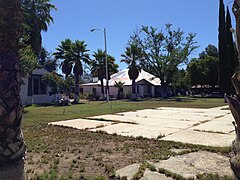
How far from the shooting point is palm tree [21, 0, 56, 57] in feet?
64.6

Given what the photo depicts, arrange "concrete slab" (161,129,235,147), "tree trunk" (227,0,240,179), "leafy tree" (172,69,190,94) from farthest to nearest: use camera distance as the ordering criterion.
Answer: "leafy tree" (172,69,190,94) < "concrete slab" (161,129,235,147) < "tree trunk" (227,0,240,179)

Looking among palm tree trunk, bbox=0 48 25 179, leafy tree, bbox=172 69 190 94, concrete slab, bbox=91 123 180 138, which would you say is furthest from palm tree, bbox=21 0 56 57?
leafy tree, bbox=172 69 190 94

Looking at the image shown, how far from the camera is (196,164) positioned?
16.1ft

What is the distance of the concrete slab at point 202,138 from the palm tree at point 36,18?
15.7 meters

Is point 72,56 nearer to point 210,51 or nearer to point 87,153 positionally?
point 87,153

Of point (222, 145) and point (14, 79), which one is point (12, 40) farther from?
point (222, 145)

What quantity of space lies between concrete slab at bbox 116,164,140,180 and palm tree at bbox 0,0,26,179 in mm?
2254

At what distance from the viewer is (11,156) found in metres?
2.39

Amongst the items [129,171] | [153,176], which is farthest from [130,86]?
[153,176]

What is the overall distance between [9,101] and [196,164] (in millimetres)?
4039

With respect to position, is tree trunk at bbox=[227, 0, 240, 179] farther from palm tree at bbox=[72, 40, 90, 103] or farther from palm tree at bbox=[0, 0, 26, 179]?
palm tree at bbox=[72, 40, 90, 103]

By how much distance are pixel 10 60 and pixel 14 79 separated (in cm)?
20

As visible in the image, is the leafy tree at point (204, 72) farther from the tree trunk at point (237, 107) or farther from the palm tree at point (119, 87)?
the tree trunk at point (237, 107)

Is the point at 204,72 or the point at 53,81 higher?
the point at 204,72
